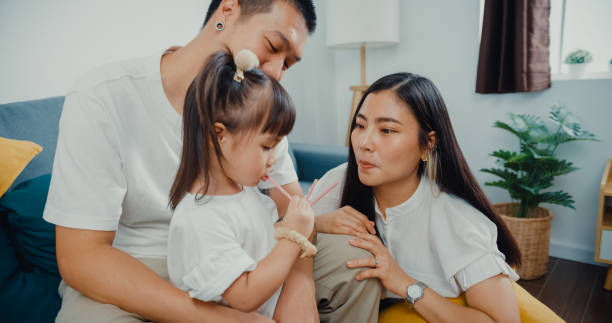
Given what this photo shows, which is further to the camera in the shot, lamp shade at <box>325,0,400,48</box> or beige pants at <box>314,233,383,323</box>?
lamp shade at <box>325,0,400,48</box>

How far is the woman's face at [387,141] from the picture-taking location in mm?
1120

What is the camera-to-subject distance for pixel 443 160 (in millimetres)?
1163

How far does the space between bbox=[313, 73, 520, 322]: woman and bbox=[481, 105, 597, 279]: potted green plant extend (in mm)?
1207

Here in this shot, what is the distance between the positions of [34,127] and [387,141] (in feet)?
4.08

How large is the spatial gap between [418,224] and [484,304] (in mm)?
281

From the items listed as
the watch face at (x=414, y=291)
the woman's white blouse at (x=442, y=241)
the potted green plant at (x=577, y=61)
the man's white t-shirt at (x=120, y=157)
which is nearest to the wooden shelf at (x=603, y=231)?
the potted green plant at (x=577, y=61)

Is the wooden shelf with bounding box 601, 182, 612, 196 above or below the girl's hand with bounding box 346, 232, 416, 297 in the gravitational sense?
below

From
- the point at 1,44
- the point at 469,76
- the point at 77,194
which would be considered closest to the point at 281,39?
the point at 77,194

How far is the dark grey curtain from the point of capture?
7.87ft

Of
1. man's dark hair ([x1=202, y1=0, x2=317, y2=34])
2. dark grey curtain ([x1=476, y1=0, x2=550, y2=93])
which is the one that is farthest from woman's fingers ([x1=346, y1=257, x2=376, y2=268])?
dark grey curtain ([x1=476, y1=0, x2=550, y2=93])

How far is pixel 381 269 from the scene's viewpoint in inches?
40.0

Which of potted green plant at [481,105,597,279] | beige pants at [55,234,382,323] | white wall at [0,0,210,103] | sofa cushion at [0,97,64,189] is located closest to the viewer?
beige pants at [55,234,382,323]

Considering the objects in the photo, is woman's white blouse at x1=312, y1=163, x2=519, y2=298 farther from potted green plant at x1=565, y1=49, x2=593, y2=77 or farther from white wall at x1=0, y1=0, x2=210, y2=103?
potted green plant at x1=565, y1=49, x2=593, y2=77

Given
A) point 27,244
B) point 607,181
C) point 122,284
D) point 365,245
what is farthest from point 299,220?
point 607,181
